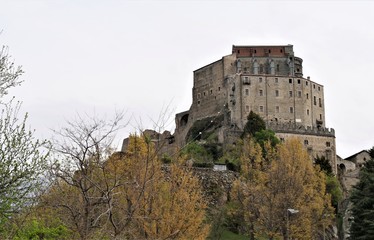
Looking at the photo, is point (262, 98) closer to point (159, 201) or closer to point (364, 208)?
point (364, 208)

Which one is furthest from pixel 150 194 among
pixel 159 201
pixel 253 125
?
pixel 253 125

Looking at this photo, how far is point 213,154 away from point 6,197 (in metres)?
57.8

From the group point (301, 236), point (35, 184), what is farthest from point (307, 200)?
point (35, 184)

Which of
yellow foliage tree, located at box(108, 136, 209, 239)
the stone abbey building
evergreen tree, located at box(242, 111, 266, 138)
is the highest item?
the stone abbey building

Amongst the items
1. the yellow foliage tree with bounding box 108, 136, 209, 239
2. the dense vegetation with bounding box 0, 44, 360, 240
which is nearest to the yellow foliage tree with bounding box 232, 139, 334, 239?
the dense vegetation with bounding box 0, 44, 360, 240

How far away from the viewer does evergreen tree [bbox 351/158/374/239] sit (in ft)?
130

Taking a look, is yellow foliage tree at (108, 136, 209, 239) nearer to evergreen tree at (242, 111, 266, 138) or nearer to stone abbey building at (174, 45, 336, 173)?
evergreen tree at (242, 111, 266, 138)

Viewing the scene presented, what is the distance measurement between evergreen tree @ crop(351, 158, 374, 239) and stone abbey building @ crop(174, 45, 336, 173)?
112 feet

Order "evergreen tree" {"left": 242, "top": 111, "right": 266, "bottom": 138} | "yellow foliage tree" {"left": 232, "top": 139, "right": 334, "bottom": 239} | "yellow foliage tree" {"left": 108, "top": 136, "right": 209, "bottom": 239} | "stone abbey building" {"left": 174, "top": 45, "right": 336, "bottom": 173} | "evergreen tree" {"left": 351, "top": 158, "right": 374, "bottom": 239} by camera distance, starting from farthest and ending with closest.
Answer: "stone abbey building" {"left": 174, "top": 45, "right": 336, "bottom": 173} → "evergreen tree" {"left": 242, "top": 111, "right": 266, "bottom": 138} → "yellow foliage tree" {"left": 232, "top": 139, "right": 334, "bottom": 239} → "evergreen tree" {"left": 351, "top": 158, "right": 374, "bottom": 239} → "yellow foliage tree" {"left": 108, "top": 136, "right": 209, "bottom": 239}

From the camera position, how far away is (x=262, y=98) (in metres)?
84.2

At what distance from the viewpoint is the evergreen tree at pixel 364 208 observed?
130 feet

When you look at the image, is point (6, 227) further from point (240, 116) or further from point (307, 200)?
point (240, 116)

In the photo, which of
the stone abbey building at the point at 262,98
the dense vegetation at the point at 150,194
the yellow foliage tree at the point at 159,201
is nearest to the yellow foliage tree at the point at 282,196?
the dense vegetation at the point at 150,194

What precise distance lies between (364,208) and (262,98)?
142 ft
